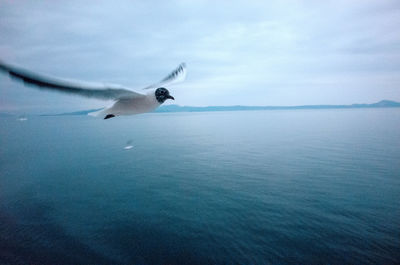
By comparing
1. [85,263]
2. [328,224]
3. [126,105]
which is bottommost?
[85,263]

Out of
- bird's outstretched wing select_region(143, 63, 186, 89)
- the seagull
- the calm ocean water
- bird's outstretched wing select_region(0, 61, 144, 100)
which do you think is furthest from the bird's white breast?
the calm ocean water

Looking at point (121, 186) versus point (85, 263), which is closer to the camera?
point (85, 263)

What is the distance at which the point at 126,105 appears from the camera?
A: 577 centimetres

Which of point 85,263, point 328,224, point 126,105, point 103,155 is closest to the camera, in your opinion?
point 126,105

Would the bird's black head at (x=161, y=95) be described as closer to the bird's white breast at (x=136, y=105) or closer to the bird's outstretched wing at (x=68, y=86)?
the bird's white breast at (x=136, y=105)

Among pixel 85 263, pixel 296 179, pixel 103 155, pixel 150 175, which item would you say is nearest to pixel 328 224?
pixel 296 179

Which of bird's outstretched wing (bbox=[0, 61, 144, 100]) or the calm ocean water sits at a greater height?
bird's outstretched wing (bbox=[0, 61, 144, 100])

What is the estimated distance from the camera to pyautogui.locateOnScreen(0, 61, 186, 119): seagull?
128 inches

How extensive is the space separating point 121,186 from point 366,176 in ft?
125

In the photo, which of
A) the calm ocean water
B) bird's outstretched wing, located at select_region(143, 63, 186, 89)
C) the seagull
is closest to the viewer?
the seagull

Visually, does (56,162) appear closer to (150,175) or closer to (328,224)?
(150,175)

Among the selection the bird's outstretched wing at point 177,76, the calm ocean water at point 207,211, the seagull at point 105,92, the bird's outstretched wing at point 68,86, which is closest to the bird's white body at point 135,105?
the seagull at point 105,92

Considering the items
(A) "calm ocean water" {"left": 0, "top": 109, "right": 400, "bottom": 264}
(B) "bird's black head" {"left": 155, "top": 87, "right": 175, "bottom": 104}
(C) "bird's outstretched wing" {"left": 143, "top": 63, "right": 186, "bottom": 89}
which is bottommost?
(A) "calm ocean water" {"left": 0, "top": 109, "right": 400, "bottom": 264}

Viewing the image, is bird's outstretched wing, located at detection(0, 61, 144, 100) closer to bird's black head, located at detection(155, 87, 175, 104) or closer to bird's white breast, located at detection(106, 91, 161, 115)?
bird's white breast, located at detection(106, 91, 161, 115)
